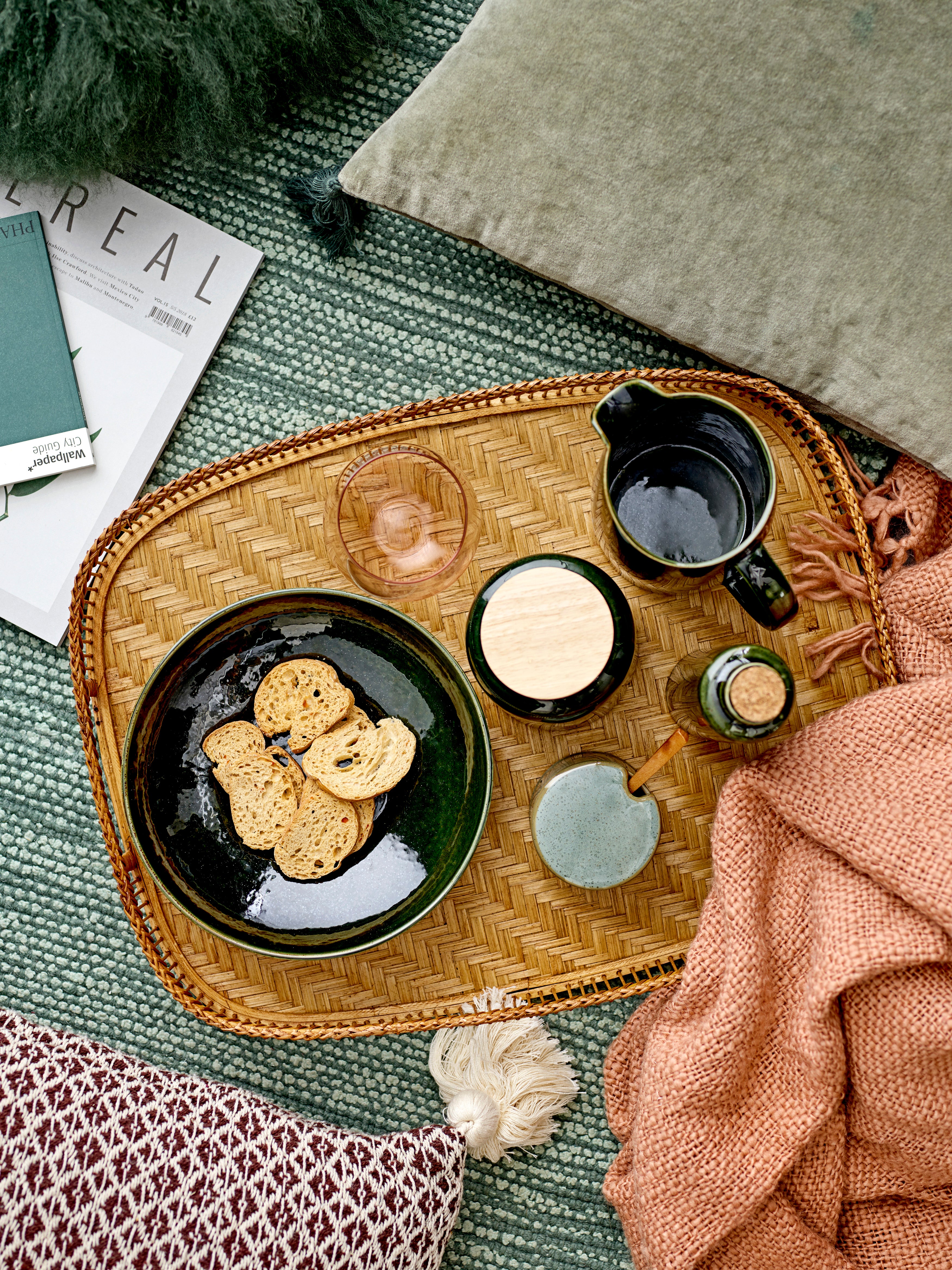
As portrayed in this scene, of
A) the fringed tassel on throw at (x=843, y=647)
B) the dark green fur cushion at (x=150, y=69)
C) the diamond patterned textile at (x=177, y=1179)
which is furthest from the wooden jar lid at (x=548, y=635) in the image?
the dark green fur cushion at (x=150, y=69)

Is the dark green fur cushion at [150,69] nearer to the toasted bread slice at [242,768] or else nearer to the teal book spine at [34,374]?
the teal book spine at [34,374]

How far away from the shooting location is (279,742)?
712 millimetres

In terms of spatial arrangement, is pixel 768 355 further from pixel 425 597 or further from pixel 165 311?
pixel 165 311

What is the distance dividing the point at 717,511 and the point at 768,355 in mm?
185

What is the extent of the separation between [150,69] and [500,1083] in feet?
3.09

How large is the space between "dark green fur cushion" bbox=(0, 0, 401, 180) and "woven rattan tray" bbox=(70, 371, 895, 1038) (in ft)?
1.07

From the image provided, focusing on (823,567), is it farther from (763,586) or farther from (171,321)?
(171,321)

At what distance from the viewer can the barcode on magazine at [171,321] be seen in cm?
88

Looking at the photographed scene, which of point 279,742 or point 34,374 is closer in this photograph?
point 279,742

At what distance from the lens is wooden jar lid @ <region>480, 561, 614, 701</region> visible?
636 mm

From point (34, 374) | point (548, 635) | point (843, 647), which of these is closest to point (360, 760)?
point (548, 635)

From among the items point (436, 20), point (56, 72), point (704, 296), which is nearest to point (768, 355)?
point (704, 296)

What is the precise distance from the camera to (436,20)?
89 centimetres

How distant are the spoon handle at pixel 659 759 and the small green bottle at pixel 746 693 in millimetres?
27
